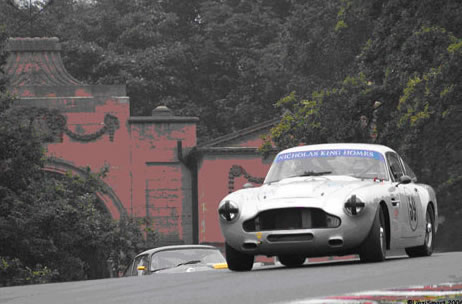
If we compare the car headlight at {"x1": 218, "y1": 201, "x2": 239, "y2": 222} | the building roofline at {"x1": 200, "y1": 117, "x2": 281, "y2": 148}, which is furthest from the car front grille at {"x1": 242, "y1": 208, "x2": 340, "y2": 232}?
the building roofline at {"x1": 200, "y1": 117, "x2": 281, "y2": 148}

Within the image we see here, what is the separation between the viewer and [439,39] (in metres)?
28.9

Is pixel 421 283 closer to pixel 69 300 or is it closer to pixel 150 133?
pixel 69 300

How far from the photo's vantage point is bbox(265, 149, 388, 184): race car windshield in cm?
1502

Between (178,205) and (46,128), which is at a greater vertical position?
(46,128)

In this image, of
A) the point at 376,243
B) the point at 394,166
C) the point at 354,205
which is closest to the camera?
the point at 354,205

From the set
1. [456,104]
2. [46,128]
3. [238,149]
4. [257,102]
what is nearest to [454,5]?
[456,104]

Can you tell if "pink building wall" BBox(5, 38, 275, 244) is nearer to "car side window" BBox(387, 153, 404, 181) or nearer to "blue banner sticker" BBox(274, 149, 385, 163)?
"car side window" BBox(387, 153, 404, 181)

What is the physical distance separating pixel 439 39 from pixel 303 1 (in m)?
35.0

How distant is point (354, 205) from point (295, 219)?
2.24ft

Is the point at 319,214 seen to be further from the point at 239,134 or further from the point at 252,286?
the point at 239,134

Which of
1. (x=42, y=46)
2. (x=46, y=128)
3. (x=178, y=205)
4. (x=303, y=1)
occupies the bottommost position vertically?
(x=178, y=205)

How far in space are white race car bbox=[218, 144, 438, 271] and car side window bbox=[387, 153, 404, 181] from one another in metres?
0.36

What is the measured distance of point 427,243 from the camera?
16.3 m

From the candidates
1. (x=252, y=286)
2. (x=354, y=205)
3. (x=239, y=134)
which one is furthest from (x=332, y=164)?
(x=239, y=134)
